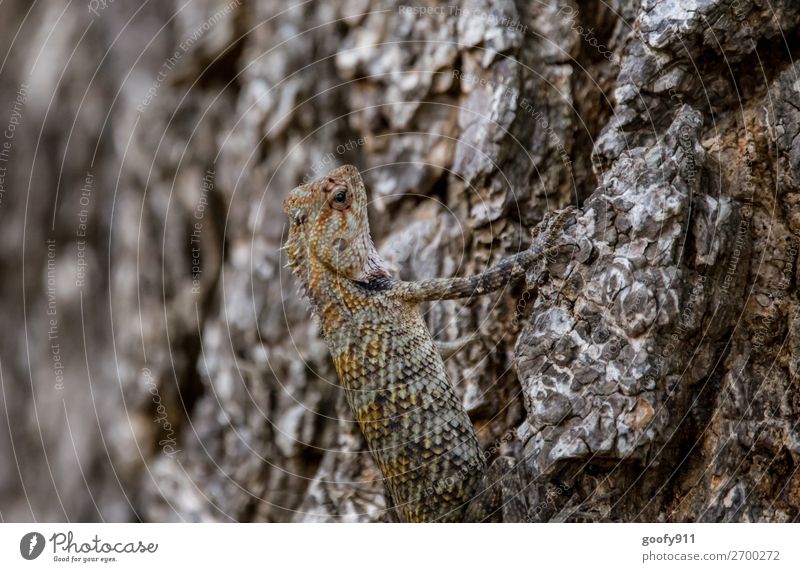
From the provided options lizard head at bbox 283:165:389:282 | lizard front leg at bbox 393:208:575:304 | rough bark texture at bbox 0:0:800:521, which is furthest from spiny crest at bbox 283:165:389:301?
rough bark texture at bbox 0:0:800:521

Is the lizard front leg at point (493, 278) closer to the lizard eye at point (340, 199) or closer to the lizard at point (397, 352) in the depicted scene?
the lizard at point (397, 352)

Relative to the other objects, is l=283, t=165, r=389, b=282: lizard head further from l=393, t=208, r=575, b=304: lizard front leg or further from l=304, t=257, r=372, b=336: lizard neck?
l=393, t=208, r=575, b=304: lizard front leg

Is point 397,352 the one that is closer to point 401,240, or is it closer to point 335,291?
point 335,291

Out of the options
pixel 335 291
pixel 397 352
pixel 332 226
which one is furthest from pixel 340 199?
pixel 397 352

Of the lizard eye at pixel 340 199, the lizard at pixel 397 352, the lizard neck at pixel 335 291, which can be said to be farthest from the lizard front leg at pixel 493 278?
the lizard eye at pixel 340 199
